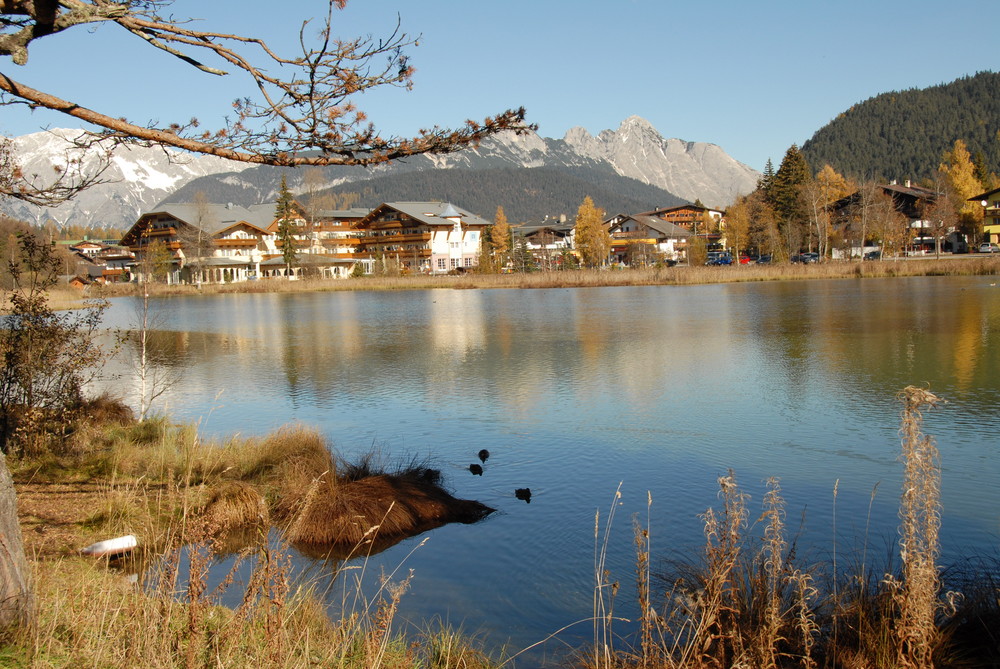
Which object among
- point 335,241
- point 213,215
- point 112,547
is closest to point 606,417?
point 112,547

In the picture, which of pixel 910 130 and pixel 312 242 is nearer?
pixel 312 242

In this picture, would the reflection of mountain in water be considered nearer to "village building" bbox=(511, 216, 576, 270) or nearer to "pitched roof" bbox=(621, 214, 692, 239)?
"village building" bbox=(511, 216, 576, 270)

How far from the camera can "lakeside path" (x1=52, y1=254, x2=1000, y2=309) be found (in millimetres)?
53906

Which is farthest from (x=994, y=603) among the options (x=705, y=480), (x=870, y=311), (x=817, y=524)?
(x=870, y=311)

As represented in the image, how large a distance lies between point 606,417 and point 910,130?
7362 inches

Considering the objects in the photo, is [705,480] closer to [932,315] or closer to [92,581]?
[92,581]

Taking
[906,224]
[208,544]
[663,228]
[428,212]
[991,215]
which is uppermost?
[428,212]

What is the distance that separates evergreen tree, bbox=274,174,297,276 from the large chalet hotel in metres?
0.50

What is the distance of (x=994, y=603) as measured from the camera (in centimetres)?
529

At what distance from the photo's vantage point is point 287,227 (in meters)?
85.4

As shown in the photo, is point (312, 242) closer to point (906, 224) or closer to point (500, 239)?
point (500, 239)

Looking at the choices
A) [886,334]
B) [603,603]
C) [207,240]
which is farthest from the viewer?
[207,240]

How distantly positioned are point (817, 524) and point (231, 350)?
22731mm

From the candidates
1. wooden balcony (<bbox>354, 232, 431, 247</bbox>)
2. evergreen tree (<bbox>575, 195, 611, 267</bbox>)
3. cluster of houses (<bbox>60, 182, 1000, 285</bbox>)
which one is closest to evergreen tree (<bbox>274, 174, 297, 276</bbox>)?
cluster of houses (<bbox>60, 182, 1000, 285</bbox>)
